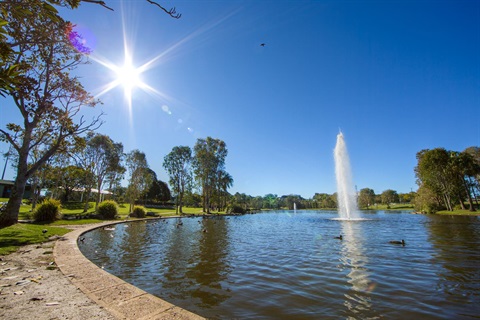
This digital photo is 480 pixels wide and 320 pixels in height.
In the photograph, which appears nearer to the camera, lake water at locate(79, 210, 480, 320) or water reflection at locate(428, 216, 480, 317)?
lake water at locate(79, 210, 480, 320)

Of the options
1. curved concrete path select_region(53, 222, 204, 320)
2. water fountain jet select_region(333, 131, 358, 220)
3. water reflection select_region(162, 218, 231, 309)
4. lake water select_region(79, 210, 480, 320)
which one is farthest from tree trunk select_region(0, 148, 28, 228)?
water fountain jet select_region(333, 131, 358, 220)

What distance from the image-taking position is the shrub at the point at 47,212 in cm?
2242

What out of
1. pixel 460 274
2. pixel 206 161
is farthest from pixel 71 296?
pixel 206 161

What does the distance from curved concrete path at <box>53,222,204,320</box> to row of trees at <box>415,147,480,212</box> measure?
6338 centimetres

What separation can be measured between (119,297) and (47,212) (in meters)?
24.2

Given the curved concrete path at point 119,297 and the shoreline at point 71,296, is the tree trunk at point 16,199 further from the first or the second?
the curved concrete path at point 119,297

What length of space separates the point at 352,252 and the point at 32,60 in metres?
24.7

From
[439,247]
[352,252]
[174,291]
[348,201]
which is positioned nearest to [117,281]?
[174,291]

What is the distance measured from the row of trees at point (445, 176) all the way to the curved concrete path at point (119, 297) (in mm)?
63381

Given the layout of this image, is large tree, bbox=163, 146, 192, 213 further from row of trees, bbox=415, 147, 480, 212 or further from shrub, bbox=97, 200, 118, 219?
row of trees, bbox=415, 147, 480, 212

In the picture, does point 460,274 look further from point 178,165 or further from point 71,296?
point 178,165

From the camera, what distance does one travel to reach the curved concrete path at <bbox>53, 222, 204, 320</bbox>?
14.1 ft

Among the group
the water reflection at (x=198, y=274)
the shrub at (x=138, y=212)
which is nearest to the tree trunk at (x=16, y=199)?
the water reflection at (x=198, y=274)

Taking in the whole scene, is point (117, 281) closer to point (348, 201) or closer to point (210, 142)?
point (348, 201)
